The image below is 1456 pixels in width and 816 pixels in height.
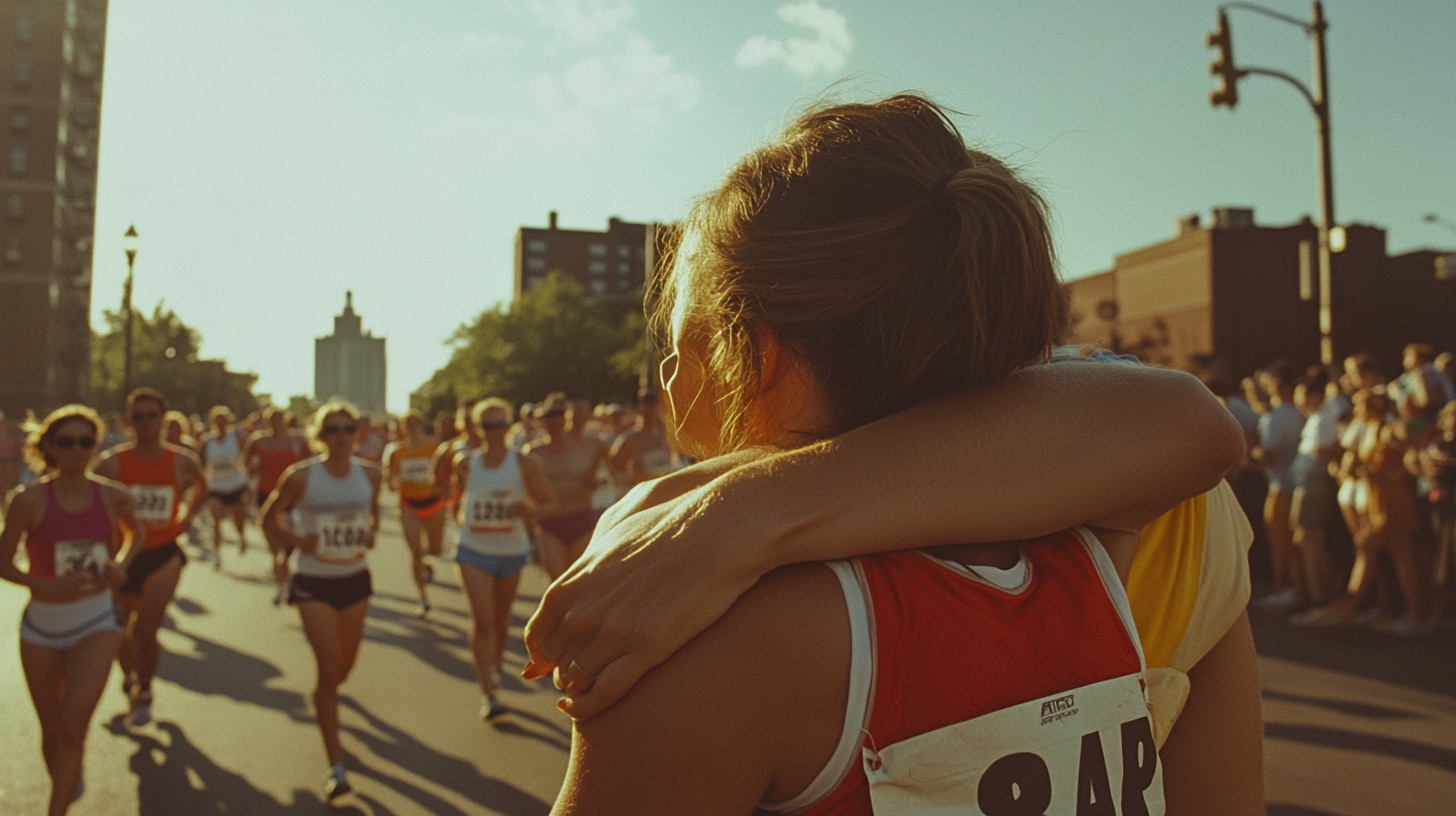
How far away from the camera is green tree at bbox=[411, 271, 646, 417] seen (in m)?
68.8

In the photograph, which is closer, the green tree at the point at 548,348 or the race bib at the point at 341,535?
the race bib at the point at 341,535

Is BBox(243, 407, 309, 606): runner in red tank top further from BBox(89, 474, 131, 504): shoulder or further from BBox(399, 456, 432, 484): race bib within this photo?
BBox(89, 474, 131, 504): shoulder

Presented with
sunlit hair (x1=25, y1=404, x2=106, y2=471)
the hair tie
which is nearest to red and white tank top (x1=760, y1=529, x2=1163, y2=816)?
the hair tie

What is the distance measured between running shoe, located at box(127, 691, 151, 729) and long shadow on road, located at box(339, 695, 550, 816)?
145cm

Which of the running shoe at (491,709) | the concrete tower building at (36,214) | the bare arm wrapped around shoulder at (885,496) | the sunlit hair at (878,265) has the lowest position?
the running shoe at (491,709)

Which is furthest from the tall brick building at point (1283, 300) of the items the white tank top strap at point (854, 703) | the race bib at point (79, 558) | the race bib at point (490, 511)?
the white tank top strap at point (854, 703)

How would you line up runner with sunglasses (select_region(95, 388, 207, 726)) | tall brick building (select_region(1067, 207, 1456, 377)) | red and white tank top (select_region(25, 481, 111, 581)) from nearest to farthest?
1. red and white tank top (select_region(25, 481, 111, 581))
2. runner with sunglasses (select_region(95, 388, 207, 726))
3. tall brick building (select_region(1067, 207, 1456, 377))

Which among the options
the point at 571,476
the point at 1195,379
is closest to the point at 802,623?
the point at 1195,379

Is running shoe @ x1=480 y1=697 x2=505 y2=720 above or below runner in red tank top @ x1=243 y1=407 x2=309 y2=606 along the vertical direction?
below

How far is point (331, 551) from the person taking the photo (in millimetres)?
6457

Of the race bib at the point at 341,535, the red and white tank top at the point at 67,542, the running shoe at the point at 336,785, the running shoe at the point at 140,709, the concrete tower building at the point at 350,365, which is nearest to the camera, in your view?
the running shoe at the point at 336,785

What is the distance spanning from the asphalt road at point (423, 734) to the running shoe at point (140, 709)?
0.10 metres

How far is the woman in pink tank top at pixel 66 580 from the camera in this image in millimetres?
5023

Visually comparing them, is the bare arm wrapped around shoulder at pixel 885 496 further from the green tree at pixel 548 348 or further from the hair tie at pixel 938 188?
the green tree at pixel 548 348
